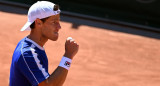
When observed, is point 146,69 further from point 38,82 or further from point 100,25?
point 38,82

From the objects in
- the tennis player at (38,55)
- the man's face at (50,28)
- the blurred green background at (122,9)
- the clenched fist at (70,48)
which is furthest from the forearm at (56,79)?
the blurred green background at (122,9)

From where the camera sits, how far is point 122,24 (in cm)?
1158

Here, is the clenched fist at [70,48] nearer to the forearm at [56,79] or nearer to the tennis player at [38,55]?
the tennis player at [38,55]

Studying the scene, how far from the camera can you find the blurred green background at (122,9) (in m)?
12.2

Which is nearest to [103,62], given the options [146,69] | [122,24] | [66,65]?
[146,69]

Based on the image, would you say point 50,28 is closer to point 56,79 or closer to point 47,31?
point 47,31

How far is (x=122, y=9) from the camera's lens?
12.4 meters

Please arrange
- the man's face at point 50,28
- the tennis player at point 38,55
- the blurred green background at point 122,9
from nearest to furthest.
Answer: the tennis player at point 38,55
the man's face at point 50,28
the blurred green background at point 122,9

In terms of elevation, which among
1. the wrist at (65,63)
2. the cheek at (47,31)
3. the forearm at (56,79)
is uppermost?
the cheek at (47,31)

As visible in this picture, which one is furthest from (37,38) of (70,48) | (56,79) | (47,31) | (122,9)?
(122,9)

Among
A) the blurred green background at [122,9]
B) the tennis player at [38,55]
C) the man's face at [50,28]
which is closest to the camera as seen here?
the tennis player at [38,55]

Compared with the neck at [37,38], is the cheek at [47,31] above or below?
above

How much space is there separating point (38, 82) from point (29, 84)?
109 mm

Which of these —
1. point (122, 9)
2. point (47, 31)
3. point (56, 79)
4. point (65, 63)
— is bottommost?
point (56, 79)
